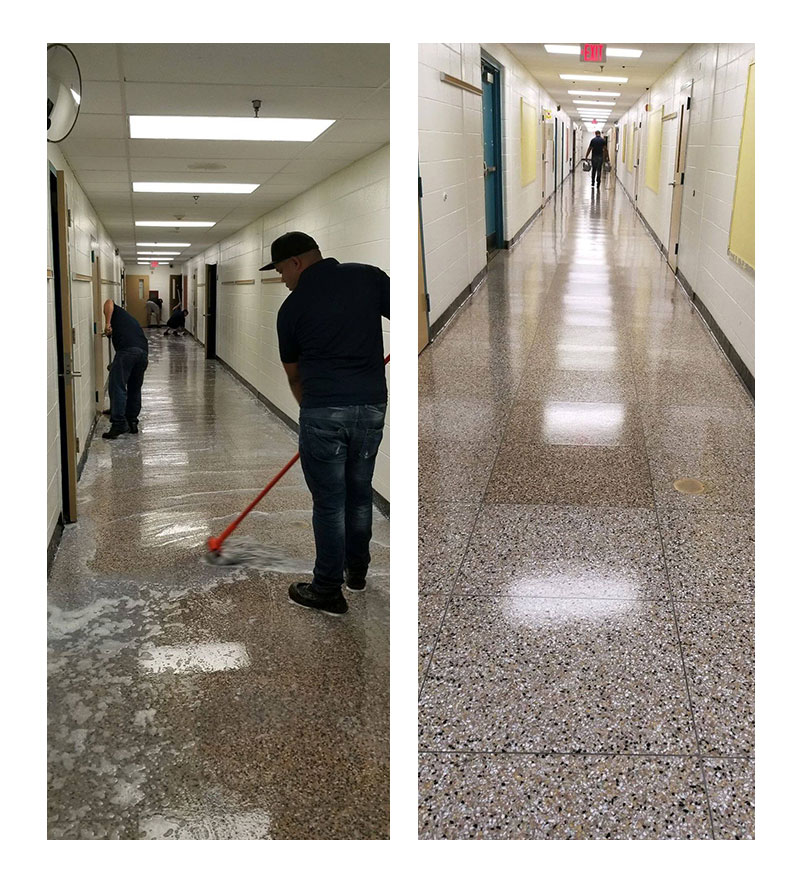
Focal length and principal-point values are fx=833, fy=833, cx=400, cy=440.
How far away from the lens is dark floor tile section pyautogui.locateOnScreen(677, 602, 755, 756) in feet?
4.42

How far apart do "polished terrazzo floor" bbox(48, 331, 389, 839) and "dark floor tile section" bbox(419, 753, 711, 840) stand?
15 centimetres

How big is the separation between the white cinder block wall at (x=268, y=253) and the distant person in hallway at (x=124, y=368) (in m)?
0.13

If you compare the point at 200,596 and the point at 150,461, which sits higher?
the point at 150,461

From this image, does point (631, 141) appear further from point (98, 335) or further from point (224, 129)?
point (98, 335)

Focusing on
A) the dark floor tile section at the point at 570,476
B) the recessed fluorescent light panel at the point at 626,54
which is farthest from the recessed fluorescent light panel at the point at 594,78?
the dark floor tile section at the point at 570,476

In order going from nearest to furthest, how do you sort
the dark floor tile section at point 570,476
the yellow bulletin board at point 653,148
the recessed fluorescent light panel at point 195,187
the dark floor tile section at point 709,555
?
the recessed fluorescent light panel at point 195,187, the dark floor tile section at point 709,555, the dark floor tile section at point 570,476, the yellow bulletin board at point 653,148

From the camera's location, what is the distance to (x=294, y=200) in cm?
131

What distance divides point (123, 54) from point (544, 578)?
1281 mm

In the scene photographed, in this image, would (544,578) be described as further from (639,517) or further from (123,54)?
(123,54)

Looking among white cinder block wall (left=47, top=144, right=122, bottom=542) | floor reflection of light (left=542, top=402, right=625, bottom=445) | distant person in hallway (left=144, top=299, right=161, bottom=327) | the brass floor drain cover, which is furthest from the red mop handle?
floor reflection of light (left=542, top=402, right=625, bottom=445)

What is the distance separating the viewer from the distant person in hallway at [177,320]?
138 centimetres

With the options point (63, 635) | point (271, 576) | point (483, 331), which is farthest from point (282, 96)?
point (483, 331)

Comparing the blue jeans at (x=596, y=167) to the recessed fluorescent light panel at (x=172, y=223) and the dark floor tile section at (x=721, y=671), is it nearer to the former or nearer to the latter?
the dark floor tile section at (x=721, y=671)

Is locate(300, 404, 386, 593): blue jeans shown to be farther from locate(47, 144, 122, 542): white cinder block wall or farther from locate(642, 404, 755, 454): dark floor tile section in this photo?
locate(642, 404, 755, 454): dark floor tile section
